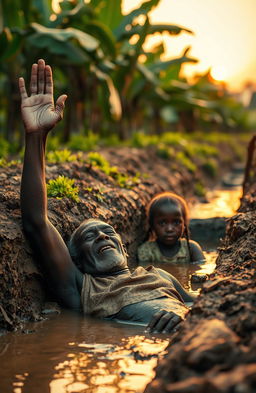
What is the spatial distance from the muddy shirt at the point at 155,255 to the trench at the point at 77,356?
2.29 metres

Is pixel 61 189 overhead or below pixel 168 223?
overhead

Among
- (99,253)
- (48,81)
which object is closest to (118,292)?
(99,253)

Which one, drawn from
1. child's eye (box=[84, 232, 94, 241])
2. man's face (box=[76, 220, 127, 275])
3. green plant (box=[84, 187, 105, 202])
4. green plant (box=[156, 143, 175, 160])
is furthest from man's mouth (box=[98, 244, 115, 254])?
green plant (box=[156, 143, 175, 160])

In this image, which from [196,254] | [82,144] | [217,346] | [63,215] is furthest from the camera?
[82,144]

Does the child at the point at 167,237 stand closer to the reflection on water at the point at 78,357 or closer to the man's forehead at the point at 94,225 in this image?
the man's forehead at the point at 94,225

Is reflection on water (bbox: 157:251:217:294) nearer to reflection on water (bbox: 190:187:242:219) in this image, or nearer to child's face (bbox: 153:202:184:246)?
child's face (bbox: 153:202:184:246)

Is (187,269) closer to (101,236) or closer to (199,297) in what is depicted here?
(101,236)

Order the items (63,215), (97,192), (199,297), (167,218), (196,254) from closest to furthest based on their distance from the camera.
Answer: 1. (199,297)
2. (63,215)
3. (97,192)
4. (167,218)
5. (196,254)

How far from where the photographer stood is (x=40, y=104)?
4.52m

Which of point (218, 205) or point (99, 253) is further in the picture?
point (218, 205)

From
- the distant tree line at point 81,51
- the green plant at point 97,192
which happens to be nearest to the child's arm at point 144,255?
the green plant at point 97,192

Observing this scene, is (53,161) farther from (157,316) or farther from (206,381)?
(206,381)

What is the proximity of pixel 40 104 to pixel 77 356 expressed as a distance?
1818mm

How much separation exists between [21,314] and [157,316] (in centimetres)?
94
